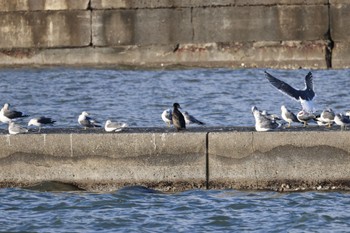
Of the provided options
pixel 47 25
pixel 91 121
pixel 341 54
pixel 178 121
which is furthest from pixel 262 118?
pixel 47 25

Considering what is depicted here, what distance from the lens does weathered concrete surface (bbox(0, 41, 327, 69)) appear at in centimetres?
2908

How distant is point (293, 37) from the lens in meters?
29.1

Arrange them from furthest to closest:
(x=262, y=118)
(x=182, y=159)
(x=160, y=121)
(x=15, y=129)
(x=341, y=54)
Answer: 1. (x=341, y=54)
2. (x=160, y=121)
3. (x=15, y=129)
4. (x=262, y=118)
5. (x=182, y=159)

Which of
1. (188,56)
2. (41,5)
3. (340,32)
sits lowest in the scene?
(188,56)

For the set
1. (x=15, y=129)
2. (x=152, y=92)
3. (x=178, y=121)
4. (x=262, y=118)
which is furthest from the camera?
(x=152, y=92)

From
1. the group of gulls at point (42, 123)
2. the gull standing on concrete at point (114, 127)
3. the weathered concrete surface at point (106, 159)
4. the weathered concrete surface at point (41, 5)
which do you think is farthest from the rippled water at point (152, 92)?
the weathered concrete surface at point (106, 159)

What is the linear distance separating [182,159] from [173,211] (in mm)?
733

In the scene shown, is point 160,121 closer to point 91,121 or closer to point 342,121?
point 91,121

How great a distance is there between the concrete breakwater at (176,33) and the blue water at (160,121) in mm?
322

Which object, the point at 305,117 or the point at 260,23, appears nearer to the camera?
the point at 305,117

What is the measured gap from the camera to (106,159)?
15.2 metres

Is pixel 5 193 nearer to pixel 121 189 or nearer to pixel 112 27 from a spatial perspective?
pixel 121 189

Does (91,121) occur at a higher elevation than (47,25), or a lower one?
lower

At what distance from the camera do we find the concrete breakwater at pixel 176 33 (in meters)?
29.0
